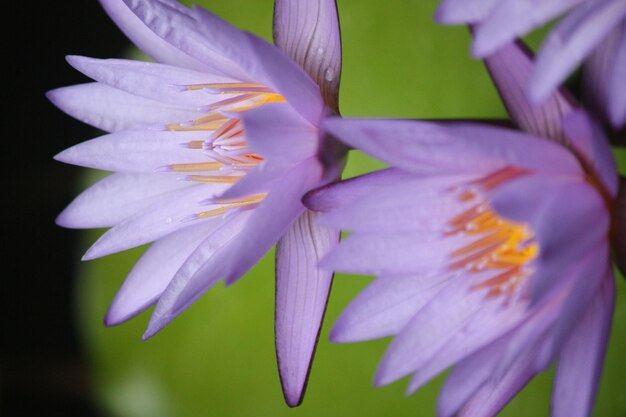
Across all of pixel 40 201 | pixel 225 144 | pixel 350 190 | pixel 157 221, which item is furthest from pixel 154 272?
pixel 40 201

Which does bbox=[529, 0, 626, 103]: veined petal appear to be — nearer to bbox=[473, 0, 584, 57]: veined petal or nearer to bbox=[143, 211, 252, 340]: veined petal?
bbox=[473, 0, 584, 57]: veined petal

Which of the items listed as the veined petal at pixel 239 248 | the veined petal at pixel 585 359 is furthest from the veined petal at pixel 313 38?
the veined petal at pixel 585 359

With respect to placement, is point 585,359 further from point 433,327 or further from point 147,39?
point 147,39

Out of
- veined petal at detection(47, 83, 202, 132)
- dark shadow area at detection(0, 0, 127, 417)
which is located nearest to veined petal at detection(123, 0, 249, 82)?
veined petal at detection(47, 83, 202, 132)

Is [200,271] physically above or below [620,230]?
above

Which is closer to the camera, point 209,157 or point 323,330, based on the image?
point 209,157

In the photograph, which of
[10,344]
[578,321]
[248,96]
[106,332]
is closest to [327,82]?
[248,96]

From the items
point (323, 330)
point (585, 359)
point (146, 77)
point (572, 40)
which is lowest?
point (323, 330)
